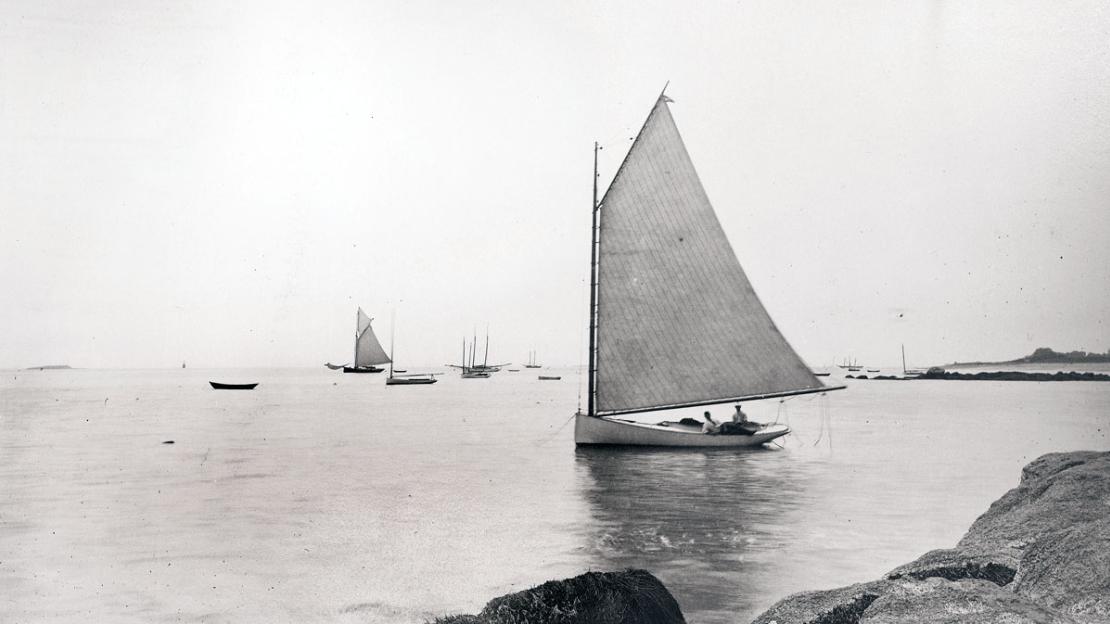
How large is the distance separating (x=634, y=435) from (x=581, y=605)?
13.1m

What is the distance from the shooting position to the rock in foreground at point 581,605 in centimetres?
301

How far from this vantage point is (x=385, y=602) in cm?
610

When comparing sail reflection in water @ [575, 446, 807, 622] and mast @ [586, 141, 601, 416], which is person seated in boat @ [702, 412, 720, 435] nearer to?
sail reflection in water @ [575, 446, 807, 622]

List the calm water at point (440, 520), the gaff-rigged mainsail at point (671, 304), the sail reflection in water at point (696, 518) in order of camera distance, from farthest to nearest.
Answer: the gaff-rigged mainsail at point (671, 304)
the calm water at point (440, 520)
the sail reflection in water at point (696, 518)

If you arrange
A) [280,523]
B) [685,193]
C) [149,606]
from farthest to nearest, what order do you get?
[685,193], [280,523], [149,606]

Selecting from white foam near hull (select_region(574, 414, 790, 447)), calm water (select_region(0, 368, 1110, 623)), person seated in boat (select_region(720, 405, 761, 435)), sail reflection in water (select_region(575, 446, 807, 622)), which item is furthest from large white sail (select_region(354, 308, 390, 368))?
sail reflection in water (select_region(575, 446, 807, 622))

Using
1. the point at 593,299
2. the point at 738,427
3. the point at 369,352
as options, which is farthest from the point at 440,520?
the point at 369,352

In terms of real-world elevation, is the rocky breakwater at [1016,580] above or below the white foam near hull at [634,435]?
above

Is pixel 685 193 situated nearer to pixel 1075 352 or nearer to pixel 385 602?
pixel 1075 352

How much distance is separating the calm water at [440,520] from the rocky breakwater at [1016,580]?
212 centimetres

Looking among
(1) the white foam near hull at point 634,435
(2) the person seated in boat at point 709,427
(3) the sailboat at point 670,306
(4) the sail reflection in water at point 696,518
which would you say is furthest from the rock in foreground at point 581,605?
(2) the person seated in boat at point 709,427

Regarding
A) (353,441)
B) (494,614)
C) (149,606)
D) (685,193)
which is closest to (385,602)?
(149,606)

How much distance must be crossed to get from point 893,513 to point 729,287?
5.28m

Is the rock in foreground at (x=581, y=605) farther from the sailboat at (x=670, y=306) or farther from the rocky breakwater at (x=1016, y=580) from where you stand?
the sailboat at (x=670, y=306)
